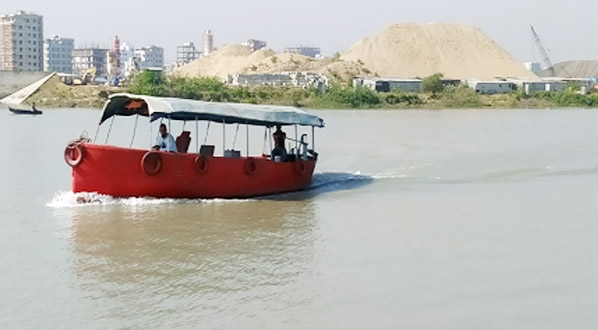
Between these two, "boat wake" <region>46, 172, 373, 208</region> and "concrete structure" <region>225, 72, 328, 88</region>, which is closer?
"boat wake" <region>46, 172, 373, 208</region>

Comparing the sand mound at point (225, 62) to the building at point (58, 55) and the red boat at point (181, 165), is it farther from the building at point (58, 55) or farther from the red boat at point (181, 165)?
the red boat at point (181, 165)

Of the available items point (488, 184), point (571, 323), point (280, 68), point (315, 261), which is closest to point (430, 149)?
point (488, 184)

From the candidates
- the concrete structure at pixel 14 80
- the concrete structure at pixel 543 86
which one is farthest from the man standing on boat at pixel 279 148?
the concrete structure at pixel 543 86

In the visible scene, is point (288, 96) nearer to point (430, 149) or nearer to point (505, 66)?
point (430, 149)

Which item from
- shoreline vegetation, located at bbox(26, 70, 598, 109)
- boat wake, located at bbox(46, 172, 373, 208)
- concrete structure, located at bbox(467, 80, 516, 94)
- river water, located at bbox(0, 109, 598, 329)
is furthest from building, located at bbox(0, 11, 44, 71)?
boat wake, located at bbox(46, 172, 373, 208)

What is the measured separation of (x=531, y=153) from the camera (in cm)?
2577

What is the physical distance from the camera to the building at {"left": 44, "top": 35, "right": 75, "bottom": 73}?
15744 cm

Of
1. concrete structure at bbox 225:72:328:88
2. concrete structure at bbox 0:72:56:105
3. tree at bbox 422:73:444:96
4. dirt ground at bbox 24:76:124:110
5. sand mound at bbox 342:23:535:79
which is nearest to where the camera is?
dirt ground at bbox 24:76:124:110

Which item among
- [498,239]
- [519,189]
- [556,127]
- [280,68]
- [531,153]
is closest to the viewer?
[498,239]

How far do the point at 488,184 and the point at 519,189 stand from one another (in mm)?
938

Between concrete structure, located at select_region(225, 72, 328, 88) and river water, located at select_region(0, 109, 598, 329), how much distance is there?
58772 mm

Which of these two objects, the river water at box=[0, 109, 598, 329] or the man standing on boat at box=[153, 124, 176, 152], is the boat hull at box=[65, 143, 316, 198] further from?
the man standing on boat at box=[153, 124, 176, 152]

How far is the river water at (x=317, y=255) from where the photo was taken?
8469mm

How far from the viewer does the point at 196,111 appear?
14938 millimetres
